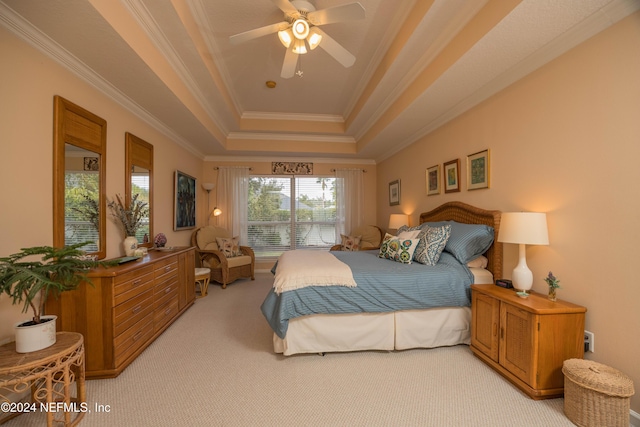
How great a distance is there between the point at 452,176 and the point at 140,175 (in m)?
3.83

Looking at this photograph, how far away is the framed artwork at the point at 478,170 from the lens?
2.77 metres

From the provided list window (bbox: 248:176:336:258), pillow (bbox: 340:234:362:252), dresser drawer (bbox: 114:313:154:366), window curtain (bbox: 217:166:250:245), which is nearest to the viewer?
dresser drawer (bbox: 114:313:154:366)

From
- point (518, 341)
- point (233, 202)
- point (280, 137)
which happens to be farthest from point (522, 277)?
point (233, 202)

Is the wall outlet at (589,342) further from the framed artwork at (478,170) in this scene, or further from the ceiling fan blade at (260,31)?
the ceiling fan blade at (260,31)

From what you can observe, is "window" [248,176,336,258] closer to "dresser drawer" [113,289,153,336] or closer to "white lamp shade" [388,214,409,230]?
"white lamp shade" [388,214,409,230]

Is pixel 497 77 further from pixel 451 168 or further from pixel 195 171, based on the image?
pixel 195 171

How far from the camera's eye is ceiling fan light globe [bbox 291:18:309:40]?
84.2 inches

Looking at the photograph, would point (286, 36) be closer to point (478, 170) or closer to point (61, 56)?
point (61, 56)

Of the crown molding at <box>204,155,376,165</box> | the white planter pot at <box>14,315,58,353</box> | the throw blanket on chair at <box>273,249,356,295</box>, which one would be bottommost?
the white planter pot at <box>14,315,58,353</box>

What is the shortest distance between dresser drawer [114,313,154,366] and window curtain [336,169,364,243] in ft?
13.2

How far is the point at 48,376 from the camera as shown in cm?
142

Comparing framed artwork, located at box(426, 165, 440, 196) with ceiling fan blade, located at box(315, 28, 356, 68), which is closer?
ceiling fan blade, located at box(315, 28, 356, 68)

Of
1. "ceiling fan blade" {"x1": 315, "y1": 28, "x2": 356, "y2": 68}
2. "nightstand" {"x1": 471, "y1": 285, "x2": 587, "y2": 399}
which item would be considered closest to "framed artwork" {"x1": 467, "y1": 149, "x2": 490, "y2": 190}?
"nightstand" {"x1": 471, "y1": 285, "x2": 587, "y2": 399}

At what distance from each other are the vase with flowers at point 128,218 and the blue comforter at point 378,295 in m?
1.58
